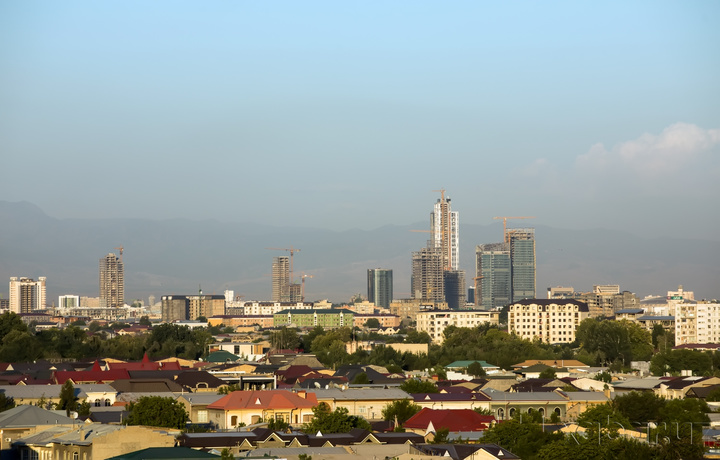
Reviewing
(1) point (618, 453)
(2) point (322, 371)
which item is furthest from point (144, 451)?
(2) point (322, 371)

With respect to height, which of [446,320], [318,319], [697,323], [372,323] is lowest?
[372,323]

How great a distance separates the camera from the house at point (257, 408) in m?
43.4

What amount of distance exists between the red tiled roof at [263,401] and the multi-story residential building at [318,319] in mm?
121144

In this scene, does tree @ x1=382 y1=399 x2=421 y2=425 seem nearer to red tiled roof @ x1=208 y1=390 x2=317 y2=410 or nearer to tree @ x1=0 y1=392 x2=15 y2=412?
red tiled roof @ x1=208 y1=390 x2=317 y2=410

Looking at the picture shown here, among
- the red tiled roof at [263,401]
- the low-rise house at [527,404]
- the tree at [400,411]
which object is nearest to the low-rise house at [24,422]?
the red tiled roof at [263,401]

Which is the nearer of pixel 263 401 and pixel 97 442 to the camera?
pixel 97 442

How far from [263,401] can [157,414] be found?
618 cm

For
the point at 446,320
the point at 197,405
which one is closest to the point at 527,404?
the point at 197,405

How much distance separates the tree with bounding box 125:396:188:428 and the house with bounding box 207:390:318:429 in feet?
11.7

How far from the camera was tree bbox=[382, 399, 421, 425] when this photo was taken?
44.4 metres

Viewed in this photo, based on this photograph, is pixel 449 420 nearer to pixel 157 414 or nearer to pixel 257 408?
pixel 257 408

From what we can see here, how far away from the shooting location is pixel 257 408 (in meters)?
43.7

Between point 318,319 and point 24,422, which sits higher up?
point 24,422

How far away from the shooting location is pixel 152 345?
89250 millimetres
